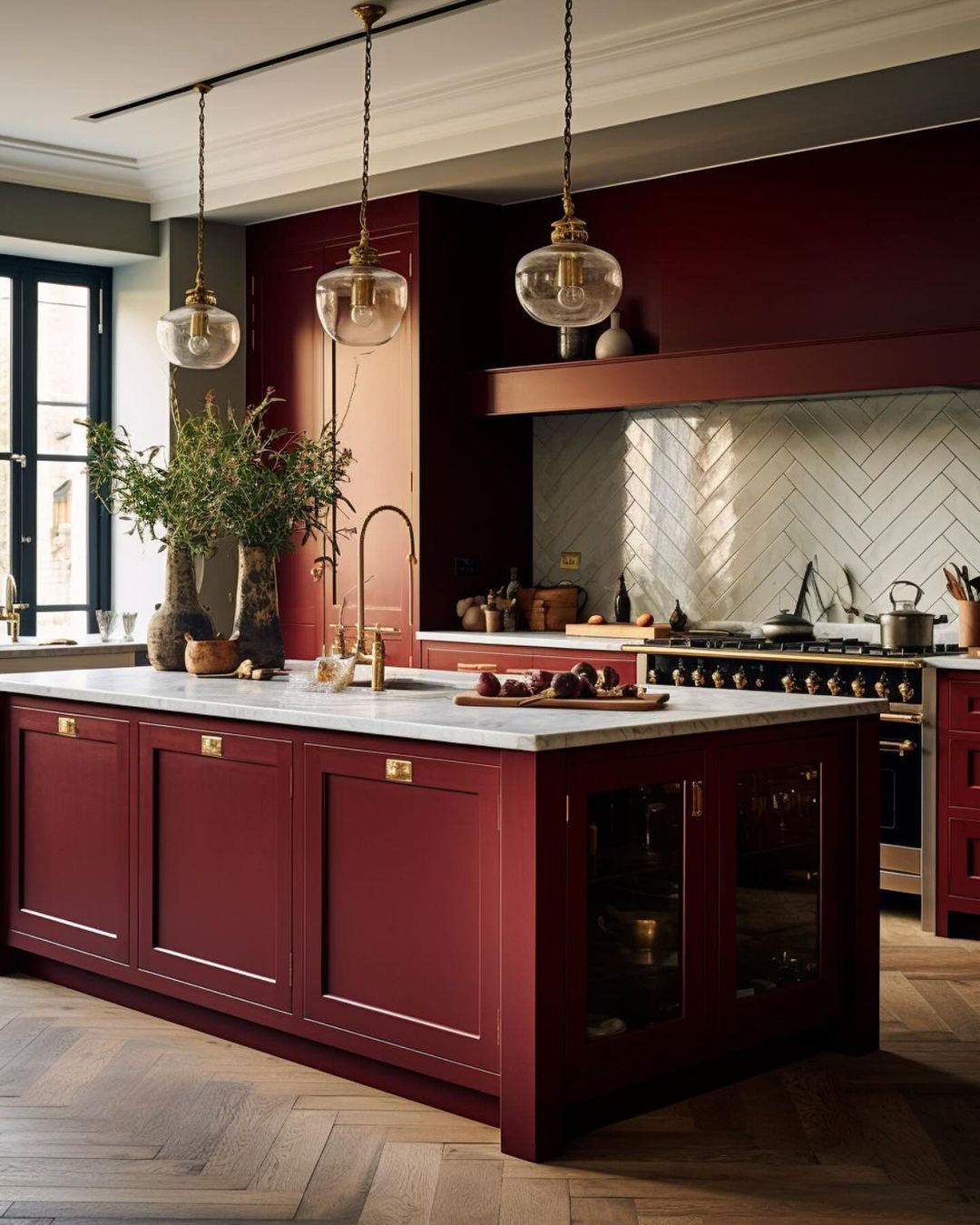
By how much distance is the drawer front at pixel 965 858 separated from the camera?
5.22 metres

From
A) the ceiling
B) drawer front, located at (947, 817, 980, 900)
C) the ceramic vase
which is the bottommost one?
drawer front, located at (947, 817, 980, 900)

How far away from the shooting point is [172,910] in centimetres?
418

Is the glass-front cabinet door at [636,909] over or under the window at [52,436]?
under

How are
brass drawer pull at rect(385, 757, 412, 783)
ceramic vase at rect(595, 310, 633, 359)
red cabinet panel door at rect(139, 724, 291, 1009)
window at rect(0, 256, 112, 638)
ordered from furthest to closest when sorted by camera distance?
window at rect(0, 256, 112, 638) → ceramic vase at rect(595, 310, 633, 359) → red cabinet panel door at rect(139, 724, 291, 1009) → brass drawer pull at rect(385, 757, 412, 783)

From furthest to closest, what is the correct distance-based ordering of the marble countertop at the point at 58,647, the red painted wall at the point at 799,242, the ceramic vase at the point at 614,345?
the ceramic vase at the point at 614,345 → the marble countertop at the point at 58,647 → the red painted wall at the point at 799,242

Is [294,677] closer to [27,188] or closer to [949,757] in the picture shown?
[949,757]

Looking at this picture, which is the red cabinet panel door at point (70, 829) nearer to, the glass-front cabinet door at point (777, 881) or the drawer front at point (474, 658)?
the glass-front cabinet door at point (777, 881)

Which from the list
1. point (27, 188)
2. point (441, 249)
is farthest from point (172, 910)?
point (27, 188)

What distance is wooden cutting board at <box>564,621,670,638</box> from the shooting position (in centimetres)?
639

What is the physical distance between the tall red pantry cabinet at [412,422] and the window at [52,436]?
107cm

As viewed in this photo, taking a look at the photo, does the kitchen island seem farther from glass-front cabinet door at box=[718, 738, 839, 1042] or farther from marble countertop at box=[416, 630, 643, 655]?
marble countertop at box=[416, 630, 643, 655]

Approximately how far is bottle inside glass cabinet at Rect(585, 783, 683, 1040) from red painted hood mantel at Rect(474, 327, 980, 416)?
265cm

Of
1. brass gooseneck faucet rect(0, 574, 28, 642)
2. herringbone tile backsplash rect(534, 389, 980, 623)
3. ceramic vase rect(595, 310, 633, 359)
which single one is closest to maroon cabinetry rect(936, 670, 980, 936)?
herringbone tile backsplash rect(534, 389, 980, 623)

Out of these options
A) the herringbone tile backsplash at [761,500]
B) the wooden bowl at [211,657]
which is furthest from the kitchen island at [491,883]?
the herringbone tile backsplash at [761,500]
